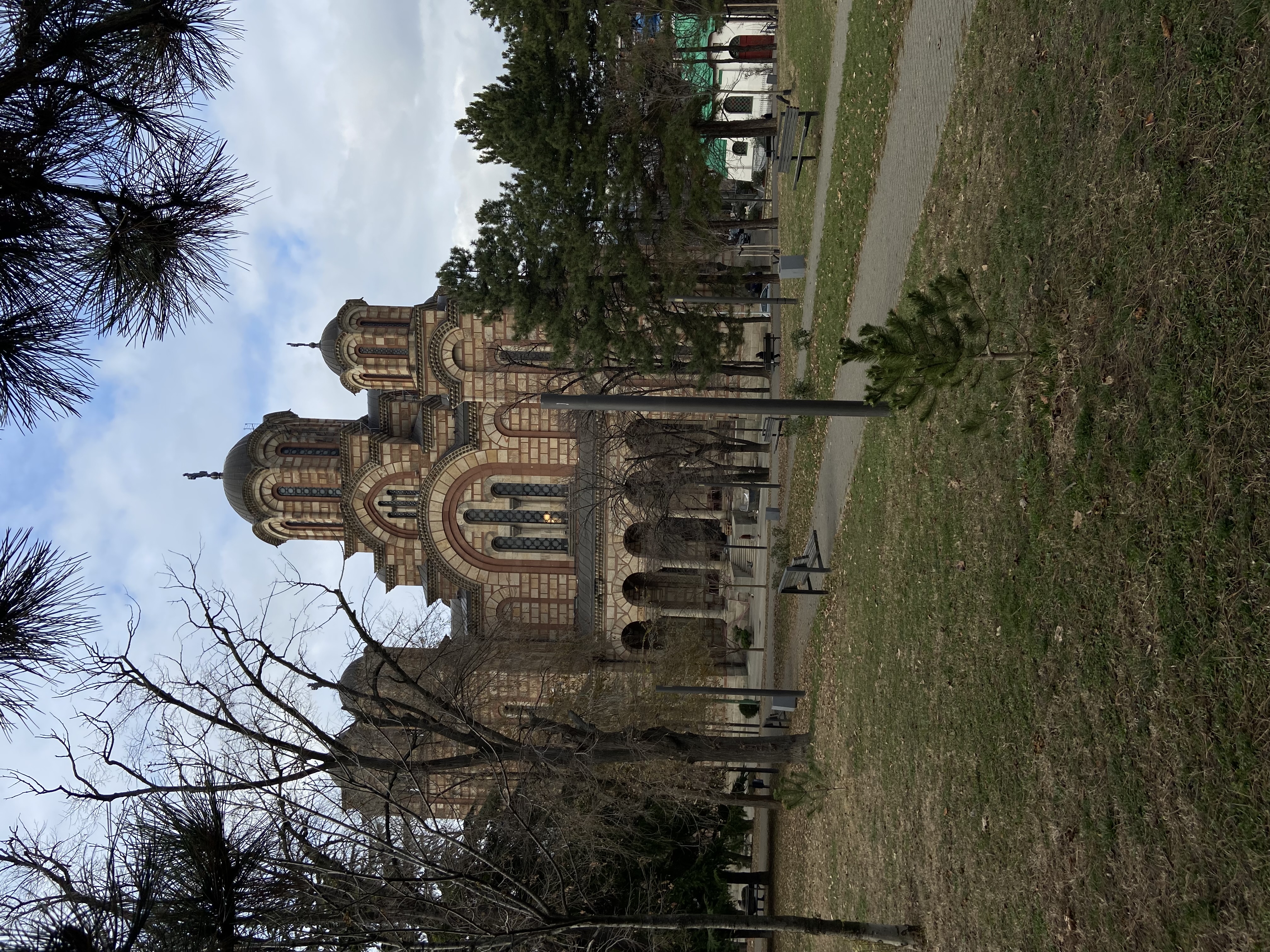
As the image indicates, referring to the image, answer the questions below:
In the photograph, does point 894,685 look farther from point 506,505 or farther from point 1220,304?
point 506,505

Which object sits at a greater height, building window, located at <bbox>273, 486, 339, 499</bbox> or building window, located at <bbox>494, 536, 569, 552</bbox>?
building window, located at <bbox>273, 486, 339, 499</bbox>

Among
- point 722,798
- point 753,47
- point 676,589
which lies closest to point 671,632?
point 676,589

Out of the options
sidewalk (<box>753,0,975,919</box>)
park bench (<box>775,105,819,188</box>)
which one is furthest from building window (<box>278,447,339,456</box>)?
park bench (<box>775,105,819,188</box>)

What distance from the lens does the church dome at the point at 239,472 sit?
88.8 feet

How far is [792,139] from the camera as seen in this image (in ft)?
55.1

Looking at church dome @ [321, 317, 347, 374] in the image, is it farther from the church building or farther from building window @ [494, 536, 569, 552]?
building window @ [494, 536, 569, 552]

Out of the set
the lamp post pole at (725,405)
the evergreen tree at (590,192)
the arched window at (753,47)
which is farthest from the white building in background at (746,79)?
the lamp post pole at (725,405)

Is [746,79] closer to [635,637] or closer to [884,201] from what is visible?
[635,637]

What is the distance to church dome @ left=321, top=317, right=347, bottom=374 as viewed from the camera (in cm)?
2608

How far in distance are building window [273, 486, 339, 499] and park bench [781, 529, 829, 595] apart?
1811 cm

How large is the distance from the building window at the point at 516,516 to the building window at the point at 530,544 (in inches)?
22.9

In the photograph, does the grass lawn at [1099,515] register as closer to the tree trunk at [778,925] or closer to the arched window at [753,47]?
the tree trunk at [778,925]

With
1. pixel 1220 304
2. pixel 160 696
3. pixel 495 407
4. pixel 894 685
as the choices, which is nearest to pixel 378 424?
pixel 495 407

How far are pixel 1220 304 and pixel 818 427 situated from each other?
1203 cm
